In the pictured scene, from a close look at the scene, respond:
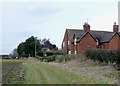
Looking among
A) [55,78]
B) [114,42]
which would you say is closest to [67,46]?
[114,42]

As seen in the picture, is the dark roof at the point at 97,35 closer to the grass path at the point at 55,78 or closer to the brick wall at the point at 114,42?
the brick wall at the point at 114,42

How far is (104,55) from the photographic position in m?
16.8

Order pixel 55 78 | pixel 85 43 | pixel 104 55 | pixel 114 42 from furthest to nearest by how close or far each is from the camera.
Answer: pixel 114 42 → pixel 85 43 → pixel 104 55 → pixel 55 78

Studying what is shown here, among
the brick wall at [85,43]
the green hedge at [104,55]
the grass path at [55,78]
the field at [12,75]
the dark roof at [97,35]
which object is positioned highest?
→ the dark roof at [97,35]

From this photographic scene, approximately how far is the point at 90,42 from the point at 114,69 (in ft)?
55.3

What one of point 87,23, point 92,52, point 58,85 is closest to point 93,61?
point 92,52

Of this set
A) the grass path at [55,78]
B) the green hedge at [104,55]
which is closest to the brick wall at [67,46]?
the green hedge at [104,55]

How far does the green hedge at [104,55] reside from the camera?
1541 centimetres

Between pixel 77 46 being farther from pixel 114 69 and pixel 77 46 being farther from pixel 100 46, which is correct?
pixel 114 69

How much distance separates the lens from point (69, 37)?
34312 millimetres

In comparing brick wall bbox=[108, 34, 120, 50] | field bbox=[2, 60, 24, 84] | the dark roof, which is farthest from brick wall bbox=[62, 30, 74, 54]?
field bbox=[2, 60, 24, 84]

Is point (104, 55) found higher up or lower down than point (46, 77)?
higher up

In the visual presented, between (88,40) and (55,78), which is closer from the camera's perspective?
(55,78)

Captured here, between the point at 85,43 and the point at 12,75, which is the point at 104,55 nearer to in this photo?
the point at 12,75
